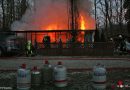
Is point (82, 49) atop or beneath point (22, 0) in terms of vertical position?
beneath

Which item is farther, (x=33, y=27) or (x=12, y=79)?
(x=33, y=27)

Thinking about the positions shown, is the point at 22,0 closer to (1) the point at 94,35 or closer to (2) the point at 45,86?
(1) the point at 94,35

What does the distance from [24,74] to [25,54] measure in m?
20.2

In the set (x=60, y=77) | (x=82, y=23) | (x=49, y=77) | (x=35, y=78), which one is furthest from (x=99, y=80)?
(x=82, y=23)

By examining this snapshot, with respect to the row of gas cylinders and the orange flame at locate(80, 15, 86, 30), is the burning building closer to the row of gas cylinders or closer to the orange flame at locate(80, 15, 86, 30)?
the orange flame at locate(80, 15, 86, 30)

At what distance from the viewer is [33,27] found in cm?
4931

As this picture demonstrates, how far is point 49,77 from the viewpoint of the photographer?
12.7 metres

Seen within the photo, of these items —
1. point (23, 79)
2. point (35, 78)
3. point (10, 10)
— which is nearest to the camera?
point (23, 79)

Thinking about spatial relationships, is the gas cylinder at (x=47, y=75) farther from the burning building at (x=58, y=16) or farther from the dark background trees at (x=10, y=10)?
the dark background trees at (x=10, y=10)

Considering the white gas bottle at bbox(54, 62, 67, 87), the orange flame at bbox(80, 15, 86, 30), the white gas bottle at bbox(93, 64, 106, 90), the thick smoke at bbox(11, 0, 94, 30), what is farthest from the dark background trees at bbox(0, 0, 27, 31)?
the white gas bottle at bbox(93, 64, 106, 90)

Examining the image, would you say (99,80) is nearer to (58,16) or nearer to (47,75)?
(47,75)

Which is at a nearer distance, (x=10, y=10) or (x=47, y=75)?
(x=47, y=75)

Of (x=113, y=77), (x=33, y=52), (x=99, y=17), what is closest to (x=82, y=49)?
(x=33, y=52)

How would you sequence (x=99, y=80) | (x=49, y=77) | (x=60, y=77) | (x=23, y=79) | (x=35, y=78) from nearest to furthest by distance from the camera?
(x=99, y=80) < (x=23, y=79) < (x=60, y=77) < (x=35, y=78) < (x=49, y=77)
